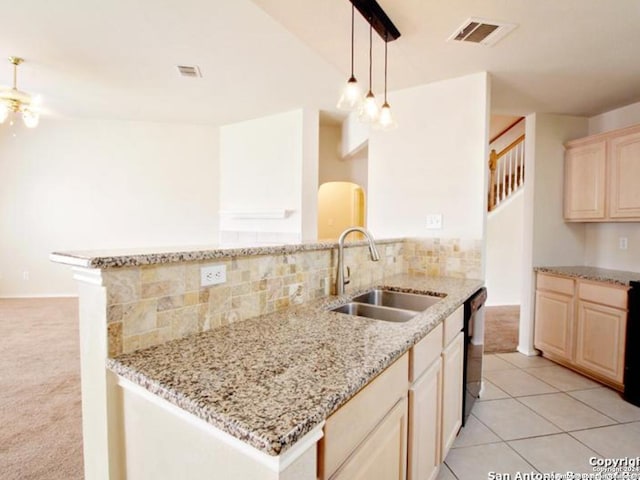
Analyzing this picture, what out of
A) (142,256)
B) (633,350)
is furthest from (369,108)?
(633,350)

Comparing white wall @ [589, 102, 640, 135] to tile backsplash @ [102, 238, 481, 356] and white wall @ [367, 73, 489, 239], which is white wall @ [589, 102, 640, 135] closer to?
white wall @ [367, 73, 489, 239]

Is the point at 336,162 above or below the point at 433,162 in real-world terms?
above

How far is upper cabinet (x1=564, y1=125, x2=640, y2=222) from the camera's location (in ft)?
9.35

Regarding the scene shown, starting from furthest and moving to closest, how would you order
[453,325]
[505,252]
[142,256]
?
1. [505,252]
2. [453,325]
3. [142,256]

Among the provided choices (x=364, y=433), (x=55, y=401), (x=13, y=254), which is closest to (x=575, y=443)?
(x=364, y=433)

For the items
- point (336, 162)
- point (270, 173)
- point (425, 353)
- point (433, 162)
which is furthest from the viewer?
point (336, 162)

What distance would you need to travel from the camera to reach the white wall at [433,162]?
263cm

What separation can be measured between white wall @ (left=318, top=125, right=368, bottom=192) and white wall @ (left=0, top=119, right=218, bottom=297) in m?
1.79

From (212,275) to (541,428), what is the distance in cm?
240

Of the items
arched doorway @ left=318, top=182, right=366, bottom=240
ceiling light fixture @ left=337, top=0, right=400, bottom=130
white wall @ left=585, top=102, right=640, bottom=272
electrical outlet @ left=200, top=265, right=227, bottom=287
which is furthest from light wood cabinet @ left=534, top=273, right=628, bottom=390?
arched doorway @ left=318, top=182, right=366, bottom=240

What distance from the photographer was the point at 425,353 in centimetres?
142

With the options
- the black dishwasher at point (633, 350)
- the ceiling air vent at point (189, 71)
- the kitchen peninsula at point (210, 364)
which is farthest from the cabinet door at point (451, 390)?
the ceiling air vent at point (189, 71)

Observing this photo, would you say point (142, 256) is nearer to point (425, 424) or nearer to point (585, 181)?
point (425, 424)

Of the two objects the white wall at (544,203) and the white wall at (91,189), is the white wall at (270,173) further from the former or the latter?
the white wall at (544,203)
